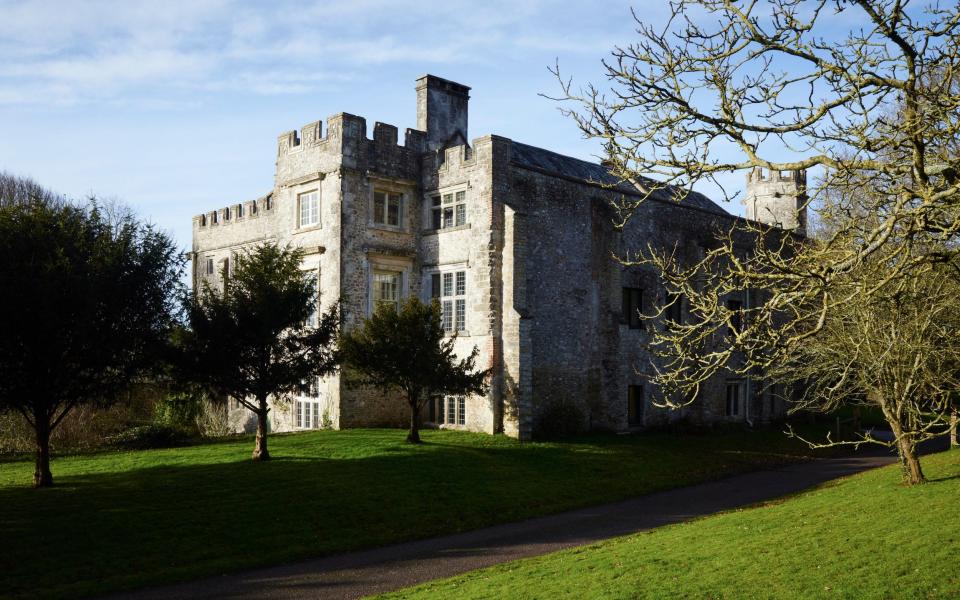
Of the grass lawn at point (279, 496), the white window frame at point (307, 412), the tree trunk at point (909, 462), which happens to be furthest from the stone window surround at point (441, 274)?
the tree trunk at point (909, 462)

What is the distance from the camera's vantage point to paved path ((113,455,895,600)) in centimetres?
1095

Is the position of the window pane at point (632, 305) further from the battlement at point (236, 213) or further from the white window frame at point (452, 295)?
the battlement at point (236, 213)

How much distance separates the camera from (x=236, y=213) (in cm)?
3456

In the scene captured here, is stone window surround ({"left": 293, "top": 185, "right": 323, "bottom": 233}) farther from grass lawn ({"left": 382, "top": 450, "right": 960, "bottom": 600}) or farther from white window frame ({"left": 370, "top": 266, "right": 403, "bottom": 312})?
grass lawn ({"left": 382, "top": 450, "right": 960, "bottom": 600})

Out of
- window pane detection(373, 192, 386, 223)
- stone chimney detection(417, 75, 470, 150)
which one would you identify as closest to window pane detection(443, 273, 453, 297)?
window pane detection(373, 192, 386, 223)

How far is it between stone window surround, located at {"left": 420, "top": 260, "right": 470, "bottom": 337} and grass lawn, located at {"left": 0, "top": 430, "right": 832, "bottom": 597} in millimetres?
3437

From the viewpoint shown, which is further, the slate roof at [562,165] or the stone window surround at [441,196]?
the slate roof at [562,165]

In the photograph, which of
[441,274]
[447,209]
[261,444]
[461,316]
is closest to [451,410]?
[461,316]

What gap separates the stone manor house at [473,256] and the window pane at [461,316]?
4 centimetres

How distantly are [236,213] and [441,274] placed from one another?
13.1 metres

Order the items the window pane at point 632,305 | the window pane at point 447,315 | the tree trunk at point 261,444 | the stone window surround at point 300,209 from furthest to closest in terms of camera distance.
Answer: the window pane at point 632,305 → the window pane at point 447,315 → the stone window surround at point 300,209 → the tree trunk at point 261,444

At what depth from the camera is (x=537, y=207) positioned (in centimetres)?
2592

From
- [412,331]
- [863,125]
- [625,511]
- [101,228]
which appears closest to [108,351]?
[101,228]

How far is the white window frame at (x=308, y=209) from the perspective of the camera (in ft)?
85.3
